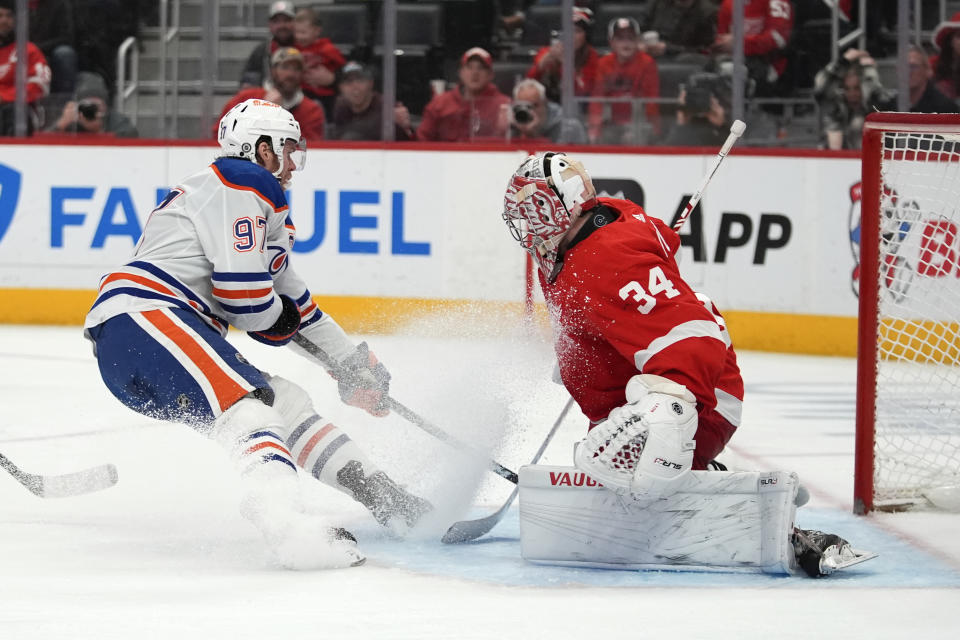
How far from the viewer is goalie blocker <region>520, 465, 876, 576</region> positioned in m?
2.72

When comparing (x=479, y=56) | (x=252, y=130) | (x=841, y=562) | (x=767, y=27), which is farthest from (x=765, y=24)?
(x=841, y=562)

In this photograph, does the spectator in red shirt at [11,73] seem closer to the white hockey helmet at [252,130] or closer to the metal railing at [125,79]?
the metal railing at [125,79]

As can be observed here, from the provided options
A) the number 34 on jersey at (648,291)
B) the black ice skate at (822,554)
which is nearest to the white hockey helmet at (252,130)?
the number 34 on jersey at (648,291)

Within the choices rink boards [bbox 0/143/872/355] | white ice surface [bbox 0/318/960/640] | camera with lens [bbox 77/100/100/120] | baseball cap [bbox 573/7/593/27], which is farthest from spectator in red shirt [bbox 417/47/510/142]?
white ice surface [bbox 0/318/960/640]

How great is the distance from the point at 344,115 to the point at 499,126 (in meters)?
0.82

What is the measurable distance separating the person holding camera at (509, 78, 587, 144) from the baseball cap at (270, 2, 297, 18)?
4.33ft

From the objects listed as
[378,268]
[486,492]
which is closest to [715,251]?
[378,268]

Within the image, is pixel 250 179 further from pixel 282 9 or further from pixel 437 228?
pixel 282 9

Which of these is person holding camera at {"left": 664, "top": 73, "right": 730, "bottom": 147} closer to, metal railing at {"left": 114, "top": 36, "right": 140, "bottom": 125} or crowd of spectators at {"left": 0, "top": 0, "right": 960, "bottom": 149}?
crowd of spectators at {"left": 0, "top": 0, "right": 960, "bottom": 149}

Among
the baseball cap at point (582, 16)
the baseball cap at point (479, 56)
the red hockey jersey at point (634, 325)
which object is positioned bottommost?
the red hockey jersey at point (634, 325)

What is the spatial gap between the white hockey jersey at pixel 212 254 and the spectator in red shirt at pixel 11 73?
15.8 ft

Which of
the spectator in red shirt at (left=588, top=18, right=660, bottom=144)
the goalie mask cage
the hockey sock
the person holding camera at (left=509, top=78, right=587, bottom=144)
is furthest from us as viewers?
the person holding camera at (left=509, top=78, right=587, bottom=144)

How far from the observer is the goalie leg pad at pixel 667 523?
2717 millimetres

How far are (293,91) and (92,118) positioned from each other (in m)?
1.09
